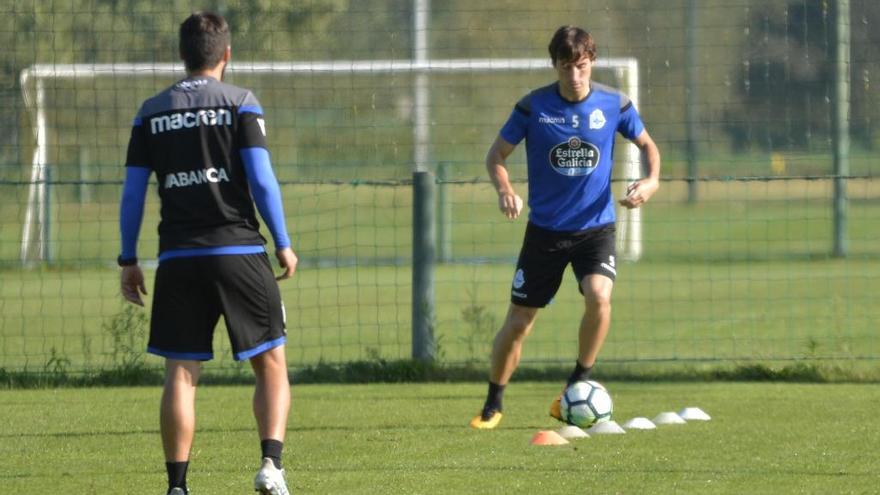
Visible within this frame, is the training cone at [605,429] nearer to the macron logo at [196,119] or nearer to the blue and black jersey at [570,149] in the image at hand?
the blue and black jersey at [570,149]

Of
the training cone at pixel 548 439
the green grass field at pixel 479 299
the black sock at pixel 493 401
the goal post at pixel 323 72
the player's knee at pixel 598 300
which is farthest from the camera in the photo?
the green grass field at pixel 479 299

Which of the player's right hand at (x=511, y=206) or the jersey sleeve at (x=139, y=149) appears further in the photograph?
the player's right hand at (x=511, y=206)

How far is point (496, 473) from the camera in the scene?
675 cm

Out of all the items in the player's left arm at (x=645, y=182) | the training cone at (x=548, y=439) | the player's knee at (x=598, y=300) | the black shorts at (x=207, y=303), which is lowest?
the training cone at (x=548, y=439)

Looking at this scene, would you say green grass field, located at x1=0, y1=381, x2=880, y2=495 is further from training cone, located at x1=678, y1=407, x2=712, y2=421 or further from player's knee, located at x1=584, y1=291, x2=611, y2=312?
player's knee, located at x1=584, y1=291, x2=611, y2=312

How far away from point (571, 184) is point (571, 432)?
131 cm

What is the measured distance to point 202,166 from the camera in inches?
224

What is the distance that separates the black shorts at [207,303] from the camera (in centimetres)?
575

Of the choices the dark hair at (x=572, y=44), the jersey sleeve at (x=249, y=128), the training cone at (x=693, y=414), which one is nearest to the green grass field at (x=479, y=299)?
the training cone at (x=693, y=414)

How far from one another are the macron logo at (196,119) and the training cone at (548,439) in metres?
2.71

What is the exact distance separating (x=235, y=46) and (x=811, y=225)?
15.0 metres

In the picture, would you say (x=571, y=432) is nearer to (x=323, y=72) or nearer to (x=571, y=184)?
(x=571, y=184)

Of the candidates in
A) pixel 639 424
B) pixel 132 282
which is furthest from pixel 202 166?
pixel 639 424

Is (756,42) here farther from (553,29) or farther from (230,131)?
(230,131)
